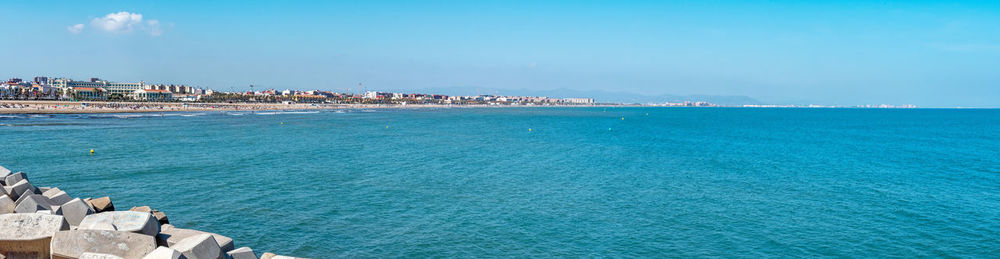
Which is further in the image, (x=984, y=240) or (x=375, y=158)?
(x=375, y=158)

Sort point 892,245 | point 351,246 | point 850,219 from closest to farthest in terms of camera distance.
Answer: point 351,246 → point 892,245 → point 850,219

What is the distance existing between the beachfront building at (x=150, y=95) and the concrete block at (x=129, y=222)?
18935 cm

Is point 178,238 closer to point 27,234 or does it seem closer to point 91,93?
point 27,234

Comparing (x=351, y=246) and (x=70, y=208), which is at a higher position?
(x=70, y=208)

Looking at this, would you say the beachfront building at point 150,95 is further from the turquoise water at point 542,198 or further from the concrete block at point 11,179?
the concrete block at point 11,179

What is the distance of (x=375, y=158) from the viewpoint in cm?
3616

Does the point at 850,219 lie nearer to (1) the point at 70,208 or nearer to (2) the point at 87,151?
(1) the point at 70,208

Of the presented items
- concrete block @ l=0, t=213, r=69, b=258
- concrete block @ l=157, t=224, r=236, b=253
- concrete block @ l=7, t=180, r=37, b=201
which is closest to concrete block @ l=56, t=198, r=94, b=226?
concrete block @ l=157, t=224, r=236, b=253

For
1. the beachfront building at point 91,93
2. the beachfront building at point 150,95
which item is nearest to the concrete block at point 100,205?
the beachfront building at point 91,93

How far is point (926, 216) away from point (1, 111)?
366ft

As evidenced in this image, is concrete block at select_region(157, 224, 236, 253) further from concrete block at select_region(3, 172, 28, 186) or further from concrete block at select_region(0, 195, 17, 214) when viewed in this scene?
concrete block at select_region(3, 172, 28, 186)

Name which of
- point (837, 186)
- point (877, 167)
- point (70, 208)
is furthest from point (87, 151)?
point (877, 167)

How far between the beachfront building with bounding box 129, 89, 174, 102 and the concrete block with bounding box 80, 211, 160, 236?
189345 mm

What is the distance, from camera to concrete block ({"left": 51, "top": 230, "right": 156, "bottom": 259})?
8.98m
